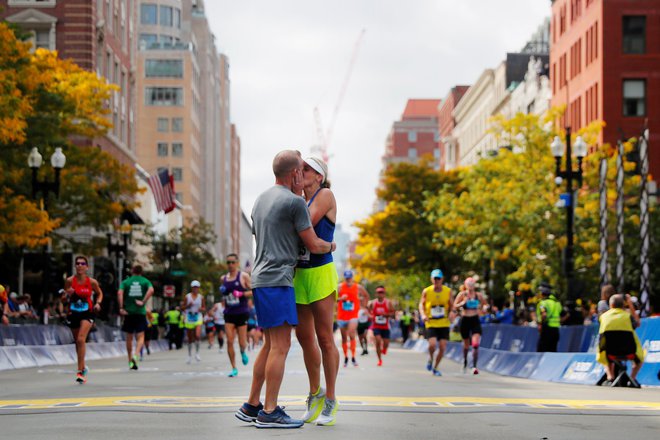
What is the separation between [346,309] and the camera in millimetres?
28844

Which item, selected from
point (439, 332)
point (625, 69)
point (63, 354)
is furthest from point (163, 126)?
point (439, 332)

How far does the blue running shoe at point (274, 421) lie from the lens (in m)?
10.1

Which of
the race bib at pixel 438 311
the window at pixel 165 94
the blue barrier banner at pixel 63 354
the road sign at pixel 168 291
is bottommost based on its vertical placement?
the blue barrier banner at pixel 63 354

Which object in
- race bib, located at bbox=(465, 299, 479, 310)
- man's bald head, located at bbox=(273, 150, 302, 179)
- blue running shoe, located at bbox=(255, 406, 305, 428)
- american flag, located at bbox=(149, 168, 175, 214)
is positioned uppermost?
american flag, located at bbox=(149, 168, 175, 214)

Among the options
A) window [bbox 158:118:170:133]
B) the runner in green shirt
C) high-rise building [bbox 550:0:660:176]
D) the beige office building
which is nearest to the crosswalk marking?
the runner in green shirt

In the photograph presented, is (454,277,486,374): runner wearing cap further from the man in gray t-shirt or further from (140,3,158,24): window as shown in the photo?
(140,3,158,24): window

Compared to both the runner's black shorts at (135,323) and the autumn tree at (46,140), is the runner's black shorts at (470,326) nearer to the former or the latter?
the runner's black shorts at (135,323)

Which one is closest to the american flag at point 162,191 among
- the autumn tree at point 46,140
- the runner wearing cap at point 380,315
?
the autumn tree at point 46,140

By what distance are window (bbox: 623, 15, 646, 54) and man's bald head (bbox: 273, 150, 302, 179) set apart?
5804cm

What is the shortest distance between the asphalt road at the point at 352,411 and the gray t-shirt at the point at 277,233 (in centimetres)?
113

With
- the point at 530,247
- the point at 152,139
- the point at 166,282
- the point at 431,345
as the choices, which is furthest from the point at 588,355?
the point at 152,139

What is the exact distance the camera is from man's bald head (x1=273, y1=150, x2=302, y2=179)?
405 inches

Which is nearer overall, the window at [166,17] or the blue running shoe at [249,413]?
the blue running shoe at [249,413]

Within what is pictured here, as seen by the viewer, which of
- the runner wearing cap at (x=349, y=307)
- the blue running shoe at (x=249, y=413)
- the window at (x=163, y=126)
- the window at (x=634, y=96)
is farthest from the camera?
the window at (x=163, y=126)
